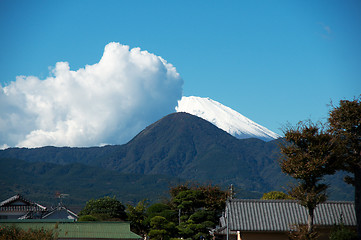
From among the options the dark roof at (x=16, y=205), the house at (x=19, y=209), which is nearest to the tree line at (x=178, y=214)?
the house at (x=19, y=209)

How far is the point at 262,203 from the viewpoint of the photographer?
41.1 meters

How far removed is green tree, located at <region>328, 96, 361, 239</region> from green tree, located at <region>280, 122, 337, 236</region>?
4.41 feet

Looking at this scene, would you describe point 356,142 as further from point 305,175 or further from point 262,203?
point 262,203

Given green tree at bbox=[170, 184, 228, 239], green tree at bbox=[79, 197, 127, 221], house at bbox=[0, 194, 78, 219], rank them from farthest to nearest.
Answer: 1. house at bbox=[0, 194, 78, 219]
2. green tree at bbox=[79, 197, 127, 221]
3. green tree at bbox=[170, 184, 228, 239]

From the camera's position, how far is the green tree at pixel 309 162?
116 ft

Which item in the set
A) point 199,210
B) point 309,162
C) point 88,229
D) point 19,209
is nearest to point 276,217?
point 309,162

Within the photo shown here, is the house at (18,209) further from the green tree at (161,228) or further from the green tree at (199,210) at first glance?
the green tree at (161,228)

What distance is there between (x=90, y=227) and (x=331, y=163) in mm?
24119

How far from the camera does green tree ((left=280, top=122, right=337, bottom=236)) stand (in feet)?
116

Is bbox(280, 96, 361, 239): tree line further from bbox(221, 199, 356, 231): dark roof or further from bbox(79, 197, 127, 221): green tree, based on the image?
bbox(79, 197, 127, 221): green tree

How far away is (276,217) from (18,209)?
51530 mm

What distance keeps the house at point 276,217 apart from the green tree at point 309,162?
132 inches

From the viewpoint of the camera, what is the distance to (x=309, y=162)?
35.6 metres

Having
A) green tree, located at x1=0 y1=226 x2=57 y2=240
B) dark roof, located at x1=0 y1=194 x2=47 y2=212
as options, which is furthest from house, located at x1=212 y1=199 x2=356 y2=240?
dark roof, located at x1=0 y1=194 x2=47 y2=212
